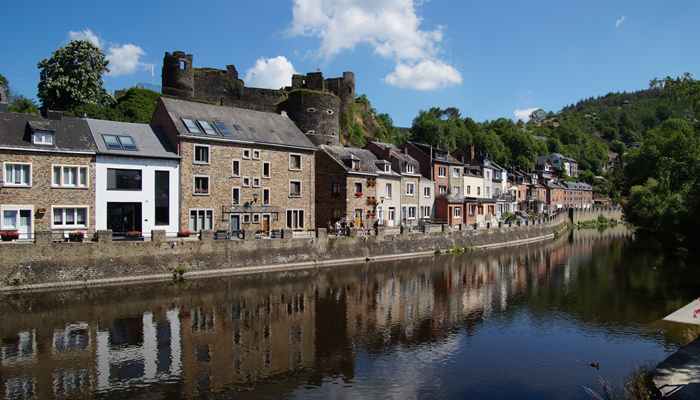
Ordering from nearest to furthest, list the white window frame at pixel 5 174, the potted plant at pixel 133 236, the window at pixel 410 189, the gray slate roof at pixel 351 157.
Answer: the white window frame at pixel 5 174
the potted plant at pixel 133 236
the gray slate roof at pixel 351 157
the window at pixel 410 189

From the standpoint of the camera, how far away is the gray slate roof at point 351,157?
162 feet

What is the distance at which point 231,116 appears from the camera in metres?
43.0

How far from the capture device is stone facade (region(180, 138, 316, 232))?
124 feet

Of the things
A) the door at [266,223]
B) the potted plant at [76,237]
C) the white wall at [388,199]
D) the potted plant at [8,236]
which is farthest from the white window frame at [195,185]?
the white wall at [388,199]

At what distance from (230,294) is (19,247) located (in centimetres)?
1052

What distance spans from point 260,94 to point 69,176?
114 feet

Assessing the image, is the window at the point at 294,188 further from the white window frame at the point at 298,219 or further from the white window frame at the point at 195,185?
the white window frame at the point at 195,185

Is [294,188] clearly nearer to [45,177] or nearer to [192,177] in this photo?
[192,177]

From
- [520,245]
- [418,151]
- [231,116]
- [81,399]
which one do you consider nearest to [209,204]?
[231,116]

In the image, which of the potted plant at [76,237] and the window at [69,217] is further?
the window at [69,217]

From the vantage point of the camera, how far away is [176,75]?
5962cm

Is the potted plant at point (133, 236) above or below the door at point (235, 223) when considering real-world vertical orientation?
below

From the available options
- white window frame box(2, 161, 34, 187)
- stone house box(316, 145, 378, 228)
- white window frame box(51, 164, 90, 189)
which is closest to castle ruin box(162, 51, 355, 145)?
stone house box(316, 145, 378, 228)

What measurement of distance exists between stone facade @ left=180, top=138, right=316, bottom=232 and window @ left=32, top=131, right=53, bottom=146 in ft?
26.4
